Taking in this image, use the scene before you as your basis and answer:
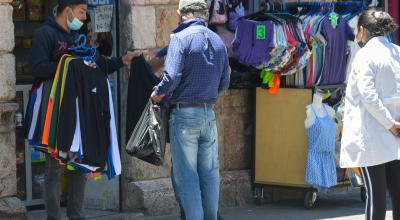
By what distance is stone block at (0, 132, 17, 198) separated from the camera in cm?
722

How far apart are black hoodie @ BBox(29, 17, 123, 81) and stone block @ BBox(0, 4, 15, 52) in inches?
10.8

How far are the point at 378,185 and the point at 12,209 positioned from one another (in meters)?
2.74

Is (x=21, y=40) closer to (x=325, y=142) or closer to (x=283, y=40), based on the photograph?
(x=283, y=40)

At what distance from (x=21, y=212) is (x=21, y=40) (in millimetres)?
1642

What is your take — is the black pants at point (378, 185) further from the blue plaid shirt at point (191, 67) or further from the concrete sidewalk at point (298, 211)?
the concrete sidewalk at point (298, 211)

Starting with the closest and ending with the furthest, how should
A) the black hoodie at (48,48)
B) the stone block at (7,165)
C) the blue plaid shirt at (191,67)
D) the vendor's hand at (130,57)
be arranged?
the blue plaid shirt at (191,67)
the black hoodie at (48,48)
the vendor's hand at (130,57)
the stone block at (7,165)

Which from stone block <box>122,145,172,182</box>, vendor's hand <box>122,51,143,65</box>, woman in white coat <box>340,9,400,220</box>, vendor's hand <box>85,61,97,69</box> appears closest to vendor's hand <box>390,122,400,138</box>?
woman in white coat <box>340,9,400,220</box>

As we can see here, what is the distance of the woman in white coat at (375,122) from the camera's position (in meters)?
6.32

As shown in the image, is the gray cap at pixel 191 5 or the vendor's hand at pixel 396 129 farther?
the gray cap at pixel 191 5

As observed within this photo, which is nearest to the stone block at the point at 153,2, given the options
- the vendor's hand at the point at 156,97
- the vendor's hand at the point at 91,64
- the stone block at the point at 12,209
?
the vendor's hand at the point at 91,64

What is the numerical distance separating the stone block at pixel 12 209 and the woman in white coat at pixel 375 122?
2.50 metres

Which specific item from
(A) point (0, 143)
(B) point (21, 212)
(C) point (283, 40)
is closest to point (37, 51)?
(A) point (0, 143)

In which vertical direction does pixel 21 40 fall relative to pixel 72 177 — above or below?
above

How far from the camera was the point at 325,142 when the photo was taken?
27.9ft
